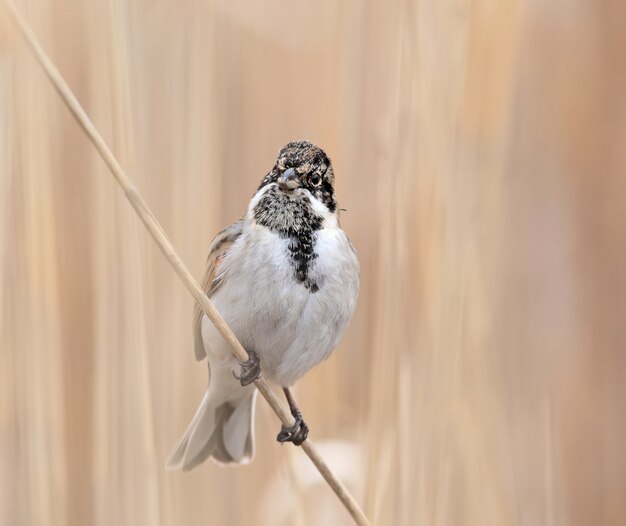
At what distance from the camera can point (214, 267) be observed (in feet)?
7.34

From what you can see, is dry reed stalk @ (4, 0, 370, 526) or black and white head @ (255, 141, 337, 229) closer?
dry reed stalk @ (4, 0, 370, 526)

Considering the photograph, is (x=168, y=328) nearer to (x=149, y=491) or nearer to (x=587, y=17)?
(x=149, y=491)

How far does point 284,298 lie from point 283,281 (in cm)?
4

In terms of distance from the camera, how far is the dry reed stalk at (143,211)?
142cm

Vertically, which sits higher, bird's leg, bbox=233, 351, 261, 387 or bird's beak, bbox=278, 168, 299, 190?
bird's beak, bbox=278, 168, 299, 190

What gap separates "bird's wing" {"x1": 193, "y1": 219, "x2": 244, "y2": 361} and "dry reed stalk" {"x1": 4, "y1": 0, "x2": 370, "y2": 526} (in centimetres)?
45

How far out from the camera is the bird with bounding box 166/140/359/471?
79.1 inches

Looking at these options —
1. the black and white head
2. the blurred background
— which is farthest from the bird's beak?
the blurred background

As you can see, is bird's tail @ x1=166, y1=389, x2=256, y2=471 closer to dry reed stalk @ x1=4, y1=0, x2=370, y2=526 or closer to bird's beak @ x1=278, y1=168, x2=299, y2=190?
dry reed stalk @ x1=4, y1=0, x2=370, y2=526

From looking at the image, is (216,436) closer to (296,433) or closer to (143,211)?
(296,433)

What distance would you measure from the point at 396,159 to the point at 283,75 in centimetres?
52

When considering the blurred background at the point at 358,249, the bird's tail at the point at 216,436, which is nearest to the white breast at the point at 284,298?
the blurred background at the point at 358,249

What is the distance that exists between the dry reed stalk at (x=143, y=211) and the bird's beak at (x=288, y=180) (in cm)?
40

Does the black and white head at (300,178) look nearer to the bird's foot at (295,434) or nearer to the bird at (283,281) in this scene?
the bird at (283,281)
